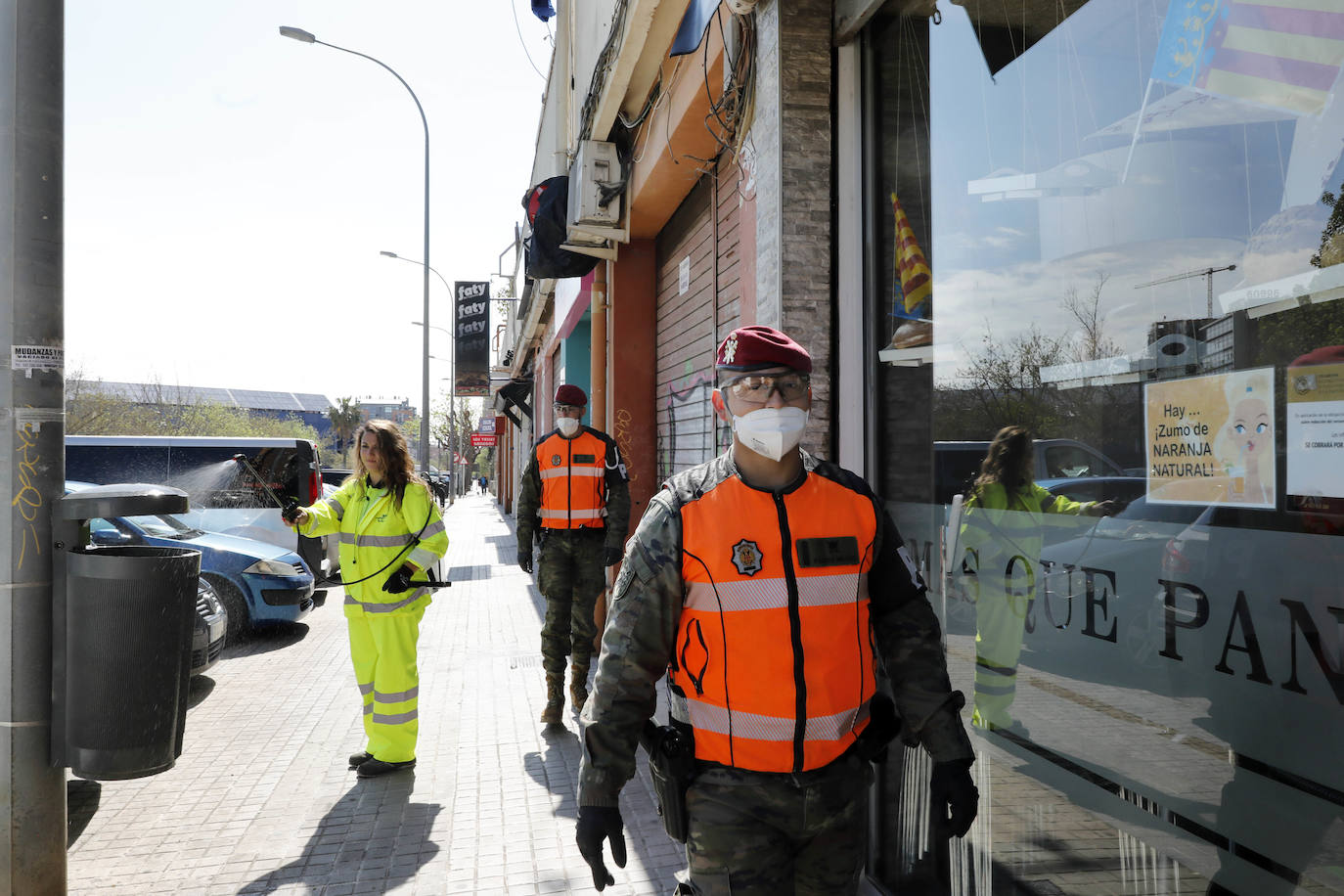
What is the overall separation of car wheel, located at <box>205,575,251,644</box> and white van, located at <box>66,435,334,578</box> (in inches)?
37.6

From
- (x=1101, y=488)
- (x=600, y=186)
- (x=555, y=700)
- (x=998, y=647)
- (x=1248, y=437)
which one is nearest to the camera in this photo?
(x=1248, y=437)

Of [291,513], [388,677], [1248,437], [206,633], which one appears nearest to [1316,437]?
[1248,437]

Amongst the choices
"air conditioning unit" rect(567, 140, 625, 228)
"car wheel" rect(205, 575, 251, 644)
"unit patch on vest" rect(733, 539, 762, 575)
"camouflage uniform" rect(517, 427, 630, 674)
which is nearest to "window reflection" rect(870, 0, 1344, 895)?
"unit patch on vest" rect(733, 539, 762, 575)

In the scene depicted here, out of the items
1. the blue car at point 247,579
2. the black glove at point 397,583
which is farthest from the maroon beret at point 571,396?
the blue car at point 247,579

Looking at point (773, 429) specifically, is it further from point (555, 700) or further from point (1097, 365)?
point (555, 700)

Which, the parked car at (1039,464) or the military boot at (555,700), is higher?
the parked car at (1039,464)

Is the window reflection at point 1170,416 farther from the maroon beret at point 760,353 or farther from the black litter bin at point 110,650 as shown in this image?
the black litter bin at point 110,650

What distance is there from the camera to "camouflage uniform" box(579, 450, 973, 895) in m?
2.07

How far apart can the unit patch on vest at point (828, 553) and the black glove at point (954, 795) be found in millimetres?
551

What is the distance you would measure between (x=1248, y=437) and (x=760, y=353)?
43.1 inches

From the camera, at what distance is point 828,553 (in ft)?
6.81

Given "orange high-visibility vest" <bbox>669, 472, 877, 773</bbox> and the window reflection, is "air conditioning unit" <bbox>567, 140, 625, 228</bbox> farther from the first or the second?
"orange high-visibility vest" <bbox>669, 472, 877, 773</bbox>

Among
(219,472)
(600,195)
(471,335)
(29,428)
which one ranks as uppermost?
(471,335)

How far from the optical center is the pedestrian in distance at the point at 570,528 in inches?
225
